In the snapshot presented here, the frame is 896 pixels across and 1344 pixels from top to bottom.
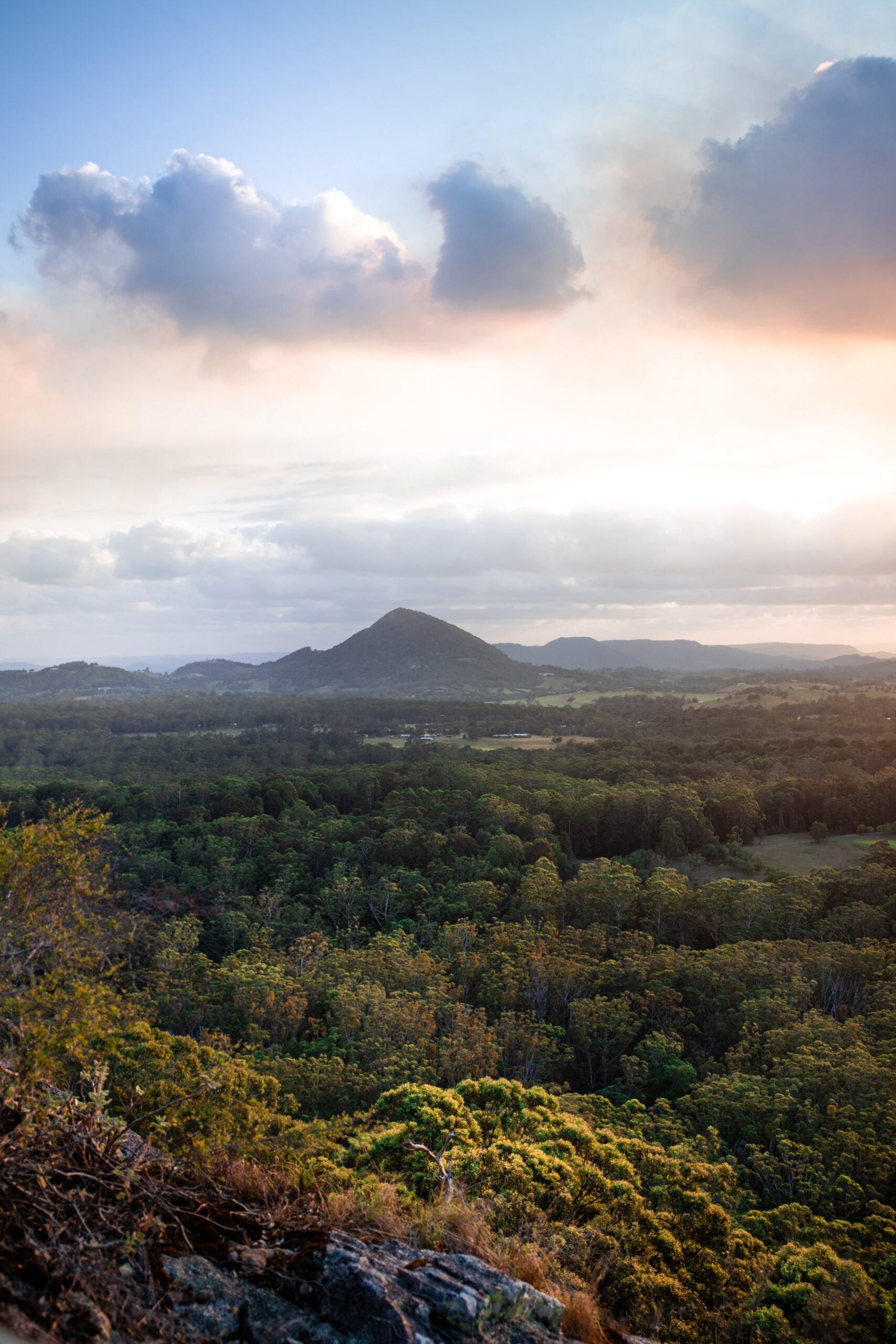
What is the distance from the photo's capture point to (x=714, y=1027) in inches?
977

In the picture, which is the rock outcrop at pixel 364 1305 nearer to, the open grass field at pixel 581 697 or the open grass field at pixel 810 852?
the open grass field at pixel 810 852

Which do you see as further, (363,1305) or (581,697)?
(581,697)

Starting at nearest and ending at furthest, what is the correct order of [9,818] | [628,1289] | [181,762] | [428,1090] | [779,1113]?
[628,1289], [428,1090], [779,1113], [9,818], [181,762]

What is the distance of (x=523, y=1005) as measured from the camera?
2736cm

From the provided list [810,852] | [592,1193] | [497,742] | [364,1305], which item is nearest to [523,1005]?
[592,1193]

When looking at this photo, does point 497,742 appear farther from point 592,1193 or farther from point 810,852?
point 592,1193

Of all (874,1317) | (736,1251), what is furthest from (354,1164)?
(874,1317)

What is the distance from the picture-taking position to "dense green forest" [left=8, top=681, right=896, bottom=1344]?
9508 mm

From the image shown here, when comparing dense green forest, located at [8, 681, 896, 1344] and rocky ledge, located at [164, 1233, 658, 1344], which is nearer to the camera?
rocky ledge, located at [164, 1233, 658, 1344]

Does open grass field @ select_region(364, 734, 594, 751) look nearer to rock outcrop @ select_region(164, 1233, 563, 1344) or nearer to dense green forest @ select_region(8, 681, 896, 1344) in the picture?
dense green forest @ select_region(8, 681, 896, 1344)

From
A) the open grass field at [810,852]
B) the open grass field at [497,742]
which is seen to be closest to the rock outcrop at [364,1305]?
the open grass field at [810,852]

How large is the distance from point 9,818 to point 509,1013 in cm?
4605

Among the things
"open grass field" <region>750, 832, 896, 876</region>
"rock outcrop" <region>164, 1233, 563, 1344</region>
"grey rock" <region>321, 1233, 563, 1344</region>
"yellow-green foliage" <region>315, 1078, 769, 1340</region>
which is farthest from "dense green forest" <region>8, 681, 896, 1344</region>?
"rock outcrop" <region>164, 1233, 563, 1344</region>

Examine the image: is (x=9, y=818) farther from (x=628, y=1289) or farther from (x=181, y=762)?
(x=628, y=1289)
